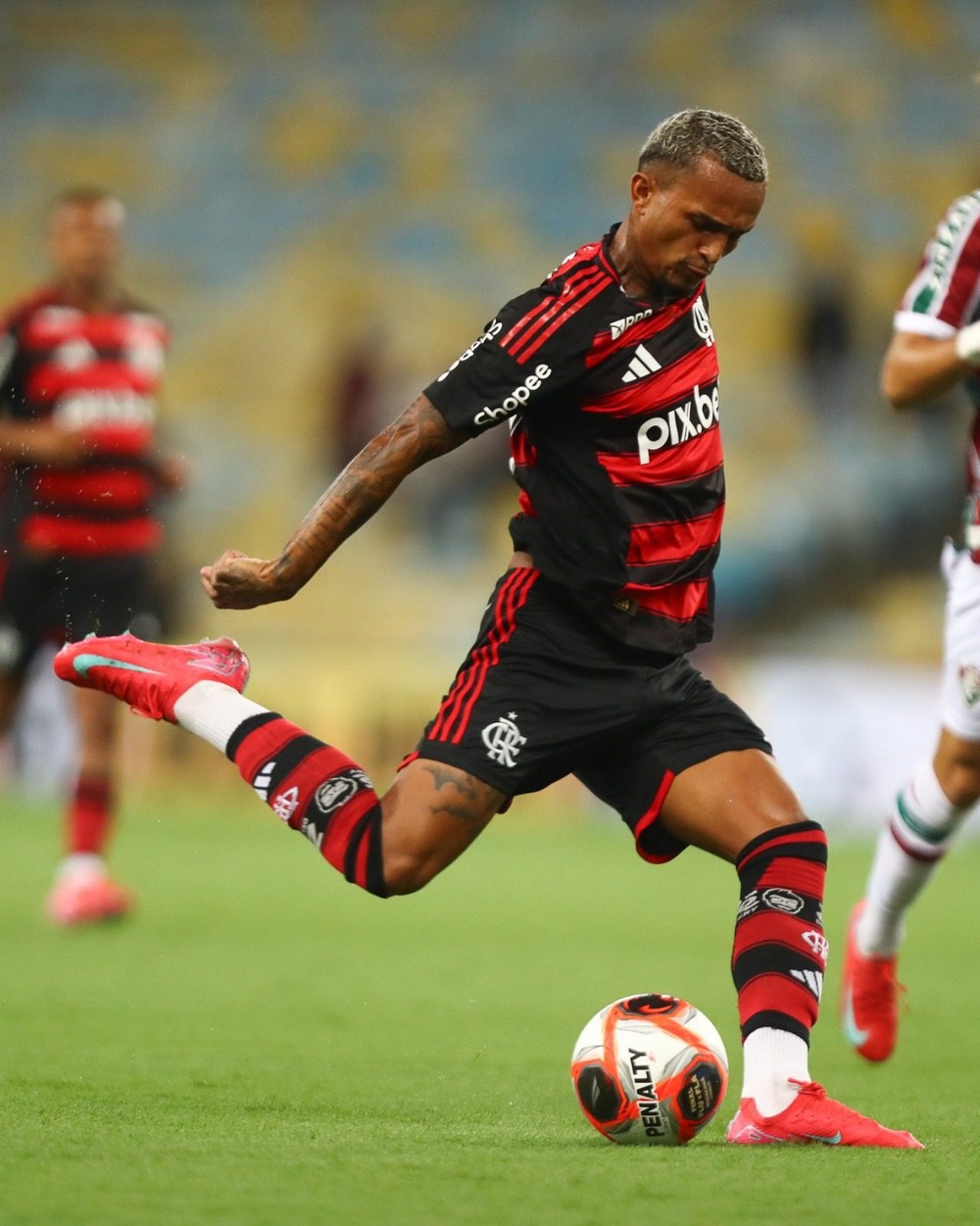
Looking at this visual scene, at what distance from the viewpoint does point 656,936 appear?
725 centimetres

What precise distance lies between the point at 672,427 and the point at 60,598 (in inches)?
162

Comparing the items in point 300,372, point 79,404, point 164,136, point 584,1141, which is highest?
point 164,136

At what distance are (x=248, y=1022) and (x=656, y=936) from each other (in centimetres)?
242

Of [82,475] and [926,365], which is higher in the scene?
[82,475]

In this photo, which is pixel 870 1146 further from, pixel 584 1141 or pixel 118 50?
pixel 118 50

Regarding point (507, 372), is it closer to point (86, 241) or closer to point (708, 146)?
point (708, 146)

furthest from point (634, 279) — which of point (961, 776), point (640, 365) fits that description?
point (961, 776)

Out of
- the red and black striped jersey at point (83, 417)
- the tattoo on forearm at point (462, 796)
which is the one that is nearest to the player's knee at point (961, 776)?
the tattoo on forearm at point (462, 796)

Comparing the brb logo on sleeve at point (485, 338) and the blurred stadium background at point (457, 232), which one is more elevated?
the blurred stadium background at point (457, 232)

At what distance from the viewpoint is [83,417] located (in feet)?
24.5

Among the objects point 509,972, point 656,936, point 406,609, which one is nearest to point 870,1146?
point 509,972

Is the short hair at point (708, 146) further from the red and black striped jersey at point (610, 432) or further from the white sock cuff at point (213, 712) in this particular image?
the white sock cuff at point (213, 712)

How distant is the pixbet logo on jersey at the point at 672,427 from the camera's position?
387cm

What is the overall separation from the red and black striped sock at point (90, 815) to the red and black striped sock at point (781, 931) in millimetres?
3866
